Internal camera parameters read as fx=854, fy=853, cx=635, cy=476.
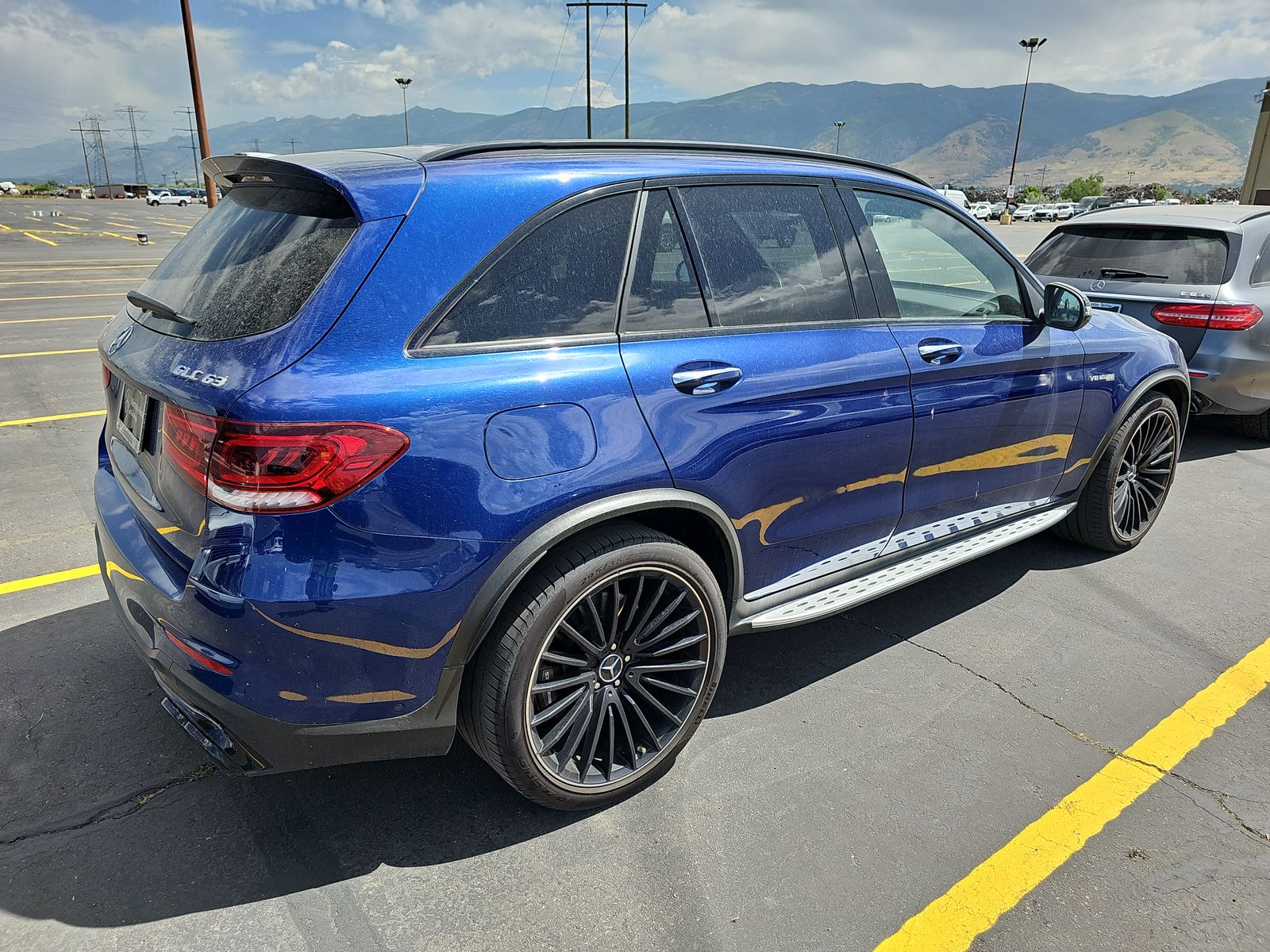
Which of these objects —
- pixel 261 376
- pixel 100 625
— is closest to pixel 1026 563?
pixel 261 376

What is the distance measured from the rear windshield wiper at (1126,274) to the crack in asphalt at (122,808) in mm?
6121

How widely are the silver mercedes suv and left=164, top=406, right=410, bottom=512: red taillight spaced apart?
5.16 metres

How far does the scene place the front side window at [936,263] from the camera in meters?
3.17

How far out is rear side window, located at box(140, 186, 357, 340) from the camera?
6.81 ft

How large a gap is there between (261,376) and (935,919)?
2.09m

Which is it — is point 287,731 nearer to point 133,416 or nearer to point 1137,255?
point 133,416

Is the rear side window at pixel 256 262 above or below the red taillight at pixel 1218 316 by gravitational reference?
above

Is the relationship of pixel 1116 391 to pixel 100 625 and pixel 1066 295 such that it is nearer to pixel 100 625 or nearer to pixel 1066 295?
pixel 1066 295

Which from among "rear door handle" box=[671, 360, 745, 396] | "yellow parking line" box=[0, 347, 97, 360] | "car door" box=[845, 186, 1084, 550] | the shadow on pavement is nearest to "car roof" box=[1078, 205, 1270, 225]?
"car door" box=[845, 186, 1084, 550]

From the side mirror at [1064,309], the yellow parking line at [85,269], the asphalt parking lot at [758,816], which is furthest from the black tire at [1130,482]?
the yellow parking line at [85,269]

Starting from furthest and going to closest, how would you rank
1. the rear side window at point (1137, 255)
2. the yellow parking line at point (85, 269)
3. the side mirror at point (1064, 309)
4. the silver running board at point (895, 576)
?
1. the yellow parking line at point (85, 269)
2. the rear side window at point (1137, 255)
3. the side mirror at point (1064, 309)
4. the silver running board at point (895, 576)

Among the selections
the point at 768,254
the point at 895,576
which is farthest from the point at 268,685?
the point at 895,576

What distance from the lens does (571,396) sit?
2184 mm

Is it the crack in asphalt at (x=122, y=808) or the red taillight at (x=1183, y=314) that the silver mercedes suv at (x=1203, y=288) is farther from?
the crack in asphalt at (x=122, y=808)
